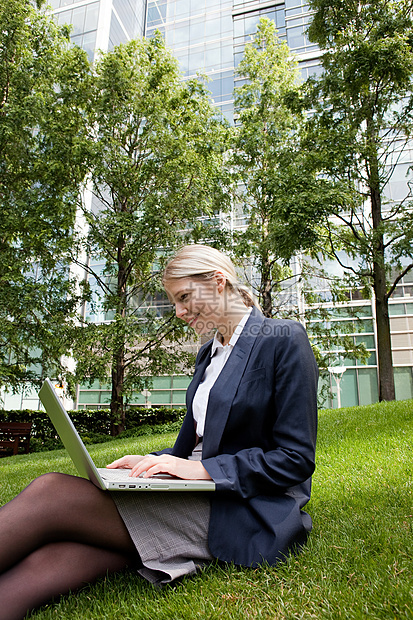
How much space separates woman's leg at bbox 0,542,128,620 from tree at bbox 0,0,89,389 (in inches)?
431

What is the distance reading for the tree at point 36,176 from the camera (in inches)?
489

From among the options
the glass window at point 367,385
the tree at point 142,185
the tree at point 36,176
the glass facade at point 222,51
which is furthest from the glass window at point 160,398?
the tree at point 36,176

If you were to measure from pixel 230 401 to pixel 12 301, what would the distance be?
36.8 feet

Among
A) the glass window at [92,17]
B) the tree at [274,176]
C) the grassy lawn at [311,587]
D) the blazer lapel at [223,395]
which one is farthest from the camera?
the glass window at [92,17]

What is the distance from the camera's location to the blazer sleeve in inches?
67.7

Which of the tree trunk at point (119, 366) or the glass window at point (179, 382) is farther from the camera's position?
the glass window at point (179, 382)

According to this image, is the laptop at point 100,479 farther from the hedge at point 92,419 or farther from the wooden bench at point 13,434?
the hedge at point 92,419

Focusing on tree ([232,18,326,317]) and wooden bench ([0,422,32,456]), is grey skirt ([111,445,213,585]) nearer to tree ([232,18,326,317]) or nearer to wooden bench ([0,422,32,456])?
tree ([232,18,326,317])

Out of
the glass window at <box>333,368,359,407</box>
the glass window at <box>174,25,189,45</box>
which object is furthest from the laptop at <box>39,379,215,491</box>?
the glass window at <box>174,25,189,45</box>

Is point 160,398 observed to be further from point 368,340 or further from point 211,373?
point 211,373

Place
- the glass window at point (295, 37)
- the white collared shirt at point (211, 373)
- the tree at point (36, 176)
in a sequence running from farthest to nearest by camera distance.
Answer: the glass window at point (295, 37), the tree at point (36, 176), the white collared shirt at point (211, 373)

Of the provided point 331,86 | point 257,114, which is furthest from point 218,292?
point 257,114

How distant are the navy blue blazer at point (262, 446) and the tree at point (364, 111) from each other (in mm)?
9223

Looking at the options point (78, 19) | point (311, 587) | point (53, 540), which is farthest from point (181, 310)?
point (78, 19)
